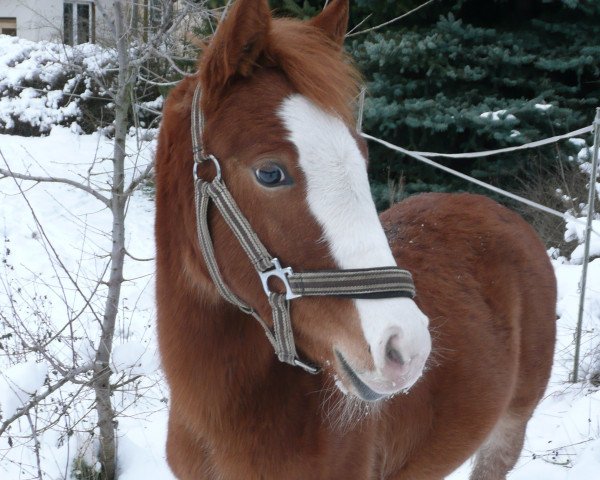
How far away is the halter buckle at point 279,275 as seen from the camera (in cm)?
166

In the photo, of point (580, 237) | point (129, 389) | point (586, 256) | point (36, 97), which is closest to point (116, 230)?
point (129, 389)

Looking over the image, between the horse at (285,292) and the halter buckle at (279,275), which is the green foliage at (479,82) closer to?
the horse at (285,292)

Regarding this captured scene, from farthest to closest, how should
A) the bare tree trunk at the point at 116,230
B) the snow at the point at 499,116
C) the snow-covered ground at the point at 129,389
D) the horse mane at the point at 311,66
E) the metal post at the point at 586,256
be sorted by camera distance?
1. the snow at the point at 499,116
2. the metal post at the point at 586,256
3. the snow-covered ground at the point at 129,389
4. the bare tree trunk at the point at 116,230
5. the horse mane at the point at 311,66

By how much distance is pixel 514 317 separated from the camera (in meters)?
3.08

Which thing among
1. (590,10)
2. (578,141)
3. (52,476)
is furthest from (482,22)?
(52,476)

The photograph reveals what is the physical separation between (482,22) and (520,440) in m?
6.19

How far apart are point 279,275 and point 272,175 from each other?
27 cm

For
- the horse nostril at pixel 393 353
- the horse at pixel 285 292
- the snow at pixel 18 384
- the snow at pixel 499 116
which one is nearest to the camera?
the horse nostril at pixel 393 353

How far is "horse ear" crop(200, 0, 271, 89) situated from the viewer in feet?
5.54

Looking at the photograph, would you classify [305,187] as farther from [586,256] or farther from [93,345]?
[586,256]

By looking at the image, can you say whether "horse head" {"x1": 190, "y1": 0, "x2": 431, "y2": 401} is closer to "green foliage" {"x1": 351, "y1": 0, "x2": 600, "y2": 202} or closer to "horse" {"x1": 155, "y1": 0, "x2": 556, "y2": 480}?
"horse" {"x1": 155, "y1": 0, "x2": 556, "y2": 480}

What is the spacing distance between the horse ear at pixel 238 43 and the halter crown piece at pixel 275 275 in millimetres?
123

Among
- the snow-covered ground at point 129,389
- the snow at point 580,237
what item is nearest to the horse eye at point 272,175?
the snow-covered ground at point 129,389

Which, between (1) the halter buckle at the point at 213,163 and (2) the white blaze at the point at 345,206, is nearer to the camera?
(2) the white blaze at the point at 345,206
